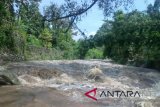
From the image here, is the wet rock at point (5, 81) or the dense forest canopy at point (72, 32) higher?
the dense forest canopy at point (72, 32)

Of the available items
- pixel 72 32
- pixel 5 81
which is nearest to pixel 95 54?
pixel 72 32

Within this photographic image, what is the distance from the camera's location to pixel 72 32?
18109 millimetres

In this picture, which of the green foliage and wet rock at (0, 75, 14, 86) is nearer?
wet rock at (0, 75, 14, 86)

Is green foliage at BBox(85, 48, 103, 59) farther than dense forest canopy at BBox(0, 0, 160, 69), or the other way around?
green foliage at BBox(85, 48, 103, 59)

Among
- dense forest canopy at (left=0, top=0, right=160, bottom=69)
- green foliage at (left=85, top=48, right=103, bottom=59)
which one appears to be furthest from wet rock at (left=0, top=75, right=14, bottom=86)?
green foliage at (left=85, top=48, right=103, bottom=59)

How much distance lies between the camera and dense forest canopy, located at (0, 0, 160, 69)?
26.7 feet

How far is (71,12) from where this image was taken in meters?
8.07

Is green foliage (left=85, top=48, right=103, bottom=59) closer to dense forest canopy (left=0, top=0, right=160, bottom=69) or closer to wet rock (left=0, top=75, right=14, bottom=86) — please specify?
dense forest canopy (left=0, top=0, right=160, bottom=69)

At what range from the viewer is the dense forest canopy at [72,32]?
8148 millimetres

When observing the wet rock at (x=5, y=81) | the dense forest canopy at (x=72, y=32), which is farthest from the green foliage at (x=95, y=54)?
the wet rock at (x=5, y=81)

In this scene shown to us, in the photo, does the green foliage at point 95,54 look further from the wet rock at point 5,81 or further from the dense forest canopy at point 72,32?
the wet rock at point 5,81

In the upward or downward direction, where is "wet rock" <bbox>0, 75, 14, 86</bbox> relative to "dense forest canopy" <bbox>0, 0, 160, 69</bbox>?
downward

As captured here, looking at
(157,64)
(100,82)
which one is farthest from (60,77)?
(157,64)

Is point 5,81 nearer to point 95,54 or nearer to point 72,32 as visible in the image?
point 72,32
